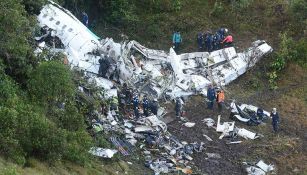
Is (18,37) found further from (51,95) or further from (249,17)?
(249,17)

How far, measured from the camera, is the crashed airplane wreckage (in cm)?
2938

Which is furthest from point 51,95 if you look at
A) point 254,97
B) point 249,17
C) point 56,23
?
point 249,17

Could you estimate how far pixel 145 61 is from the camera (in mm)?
31156

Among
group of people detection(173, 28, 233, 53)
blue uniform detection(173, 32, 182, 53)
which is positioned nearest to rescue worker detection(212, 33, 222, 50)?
group of people detection(173, 28, 233, 53)

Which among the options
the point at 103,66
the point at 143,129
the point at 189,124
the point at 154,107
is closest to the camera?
the point at 143,129

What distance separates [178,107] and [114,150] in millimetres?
5542

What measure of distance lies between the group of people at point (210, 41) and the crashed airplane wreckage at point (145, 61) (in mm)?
948

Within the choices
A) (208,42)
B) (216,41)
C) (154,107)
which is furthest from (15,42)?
(216,41)

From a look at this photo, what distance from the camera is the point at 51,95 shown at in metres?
19.8

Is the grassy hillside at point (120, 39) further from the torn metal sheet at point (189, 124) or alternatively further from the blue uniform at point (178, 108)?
the blue uniform at point (178, 108)

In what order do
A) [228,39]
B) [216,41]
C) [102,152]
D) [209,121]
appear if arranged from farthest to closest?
[228,39] < [216,41] < [209,121] < [102,152]

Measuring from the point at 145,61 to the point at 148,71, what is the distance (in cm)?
100

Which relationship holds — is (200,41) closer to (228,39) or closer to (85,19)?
(228,39)

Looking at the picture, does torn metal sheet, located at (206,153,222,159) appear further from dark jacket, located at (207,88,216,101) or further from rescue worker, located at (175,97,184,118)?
dark jacket, located at (207,88,216,101)
